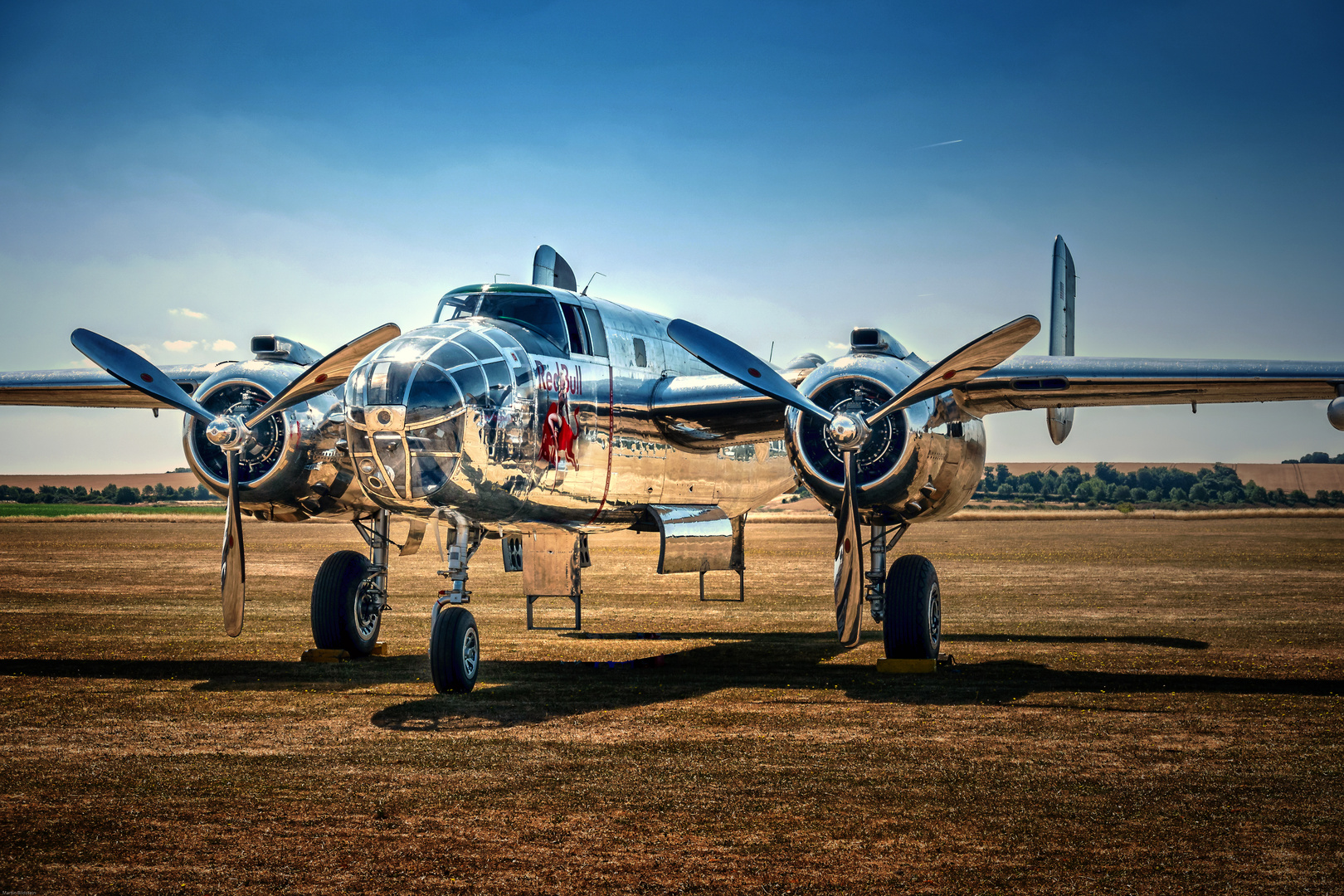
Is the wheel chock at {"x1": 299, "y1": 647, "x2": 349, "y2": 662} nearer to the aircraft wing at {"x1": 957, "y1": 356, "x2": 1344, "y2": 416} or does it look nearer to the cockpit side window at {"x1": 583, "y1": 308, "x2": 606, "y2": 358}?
the cockpit side window at {"x1": 583, "y1": 308, "x2": 606, "y2": 358}

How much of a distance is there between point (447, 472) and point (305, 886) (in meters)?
5.03

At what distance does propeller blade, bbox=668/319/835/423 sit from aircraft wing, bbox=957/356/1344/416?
6.59 feet

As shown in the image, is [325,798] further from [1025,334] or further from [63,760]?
[1025,334]

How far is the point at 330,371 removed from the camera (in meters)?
11.9

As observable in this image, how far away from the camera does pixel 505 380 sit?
10430mm

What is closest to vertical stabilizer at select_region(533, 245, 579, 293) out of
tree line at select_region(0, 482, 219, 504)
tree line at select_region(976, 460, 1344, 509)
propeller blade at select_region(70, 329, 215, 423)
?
propeller blade at select_region(70, 329, 215, 423)

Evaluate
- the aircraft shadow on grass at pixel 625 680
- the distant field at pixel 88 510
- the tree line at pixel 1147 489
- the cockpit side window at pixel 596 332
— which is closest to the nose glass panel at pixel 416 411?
the aircraft shadow on grass at pixel 625 680

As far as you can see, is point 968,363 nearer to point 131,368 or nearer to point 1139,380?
point 1139,380

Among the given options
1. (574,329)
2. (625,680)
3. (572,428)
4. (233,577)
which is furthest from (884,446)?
(233,577)

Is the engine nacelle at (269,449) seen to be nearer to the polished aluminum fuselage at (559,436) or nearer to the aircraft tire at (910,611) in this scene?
the polished aluminum fuselage at (559,436)

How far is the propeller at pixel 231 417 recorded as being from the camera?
11797mm

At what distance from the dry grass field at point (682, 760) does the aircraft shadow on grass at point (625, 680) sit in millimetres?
66

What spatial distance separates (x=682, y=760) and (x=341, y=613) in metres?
7.17

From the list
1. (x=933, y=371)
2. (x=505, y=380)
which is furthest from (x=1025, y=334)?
(x=505, y=380)
